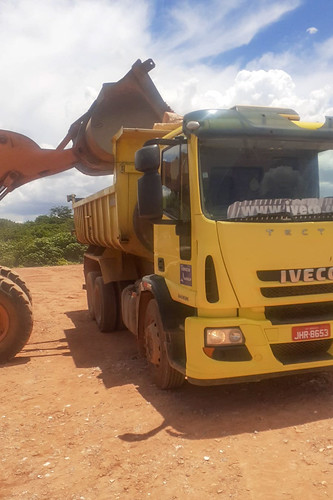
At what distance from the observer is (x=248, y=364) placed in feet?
13.6

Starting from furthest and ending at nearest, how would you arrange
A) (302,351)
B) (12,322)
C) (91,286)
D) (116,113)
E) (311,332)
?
1. (91,286)
2. (116,113)
3. (12,322)
4. (302,351)
5. (311,332)

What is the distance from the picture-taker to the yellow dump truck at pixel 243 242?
410cm

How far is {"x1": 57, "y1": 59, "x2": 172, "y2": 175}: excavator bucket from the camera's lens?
687 centimetres

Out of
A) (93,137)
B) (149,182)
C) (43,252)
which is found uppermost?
(93,137)

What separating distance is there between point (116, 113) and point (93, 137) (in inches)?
19.8

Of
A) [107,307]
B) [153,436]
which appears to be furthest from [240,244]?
[107,307]

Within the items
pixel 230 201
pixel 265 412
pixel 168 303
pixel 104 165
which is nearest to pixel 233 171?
pixel 230 201

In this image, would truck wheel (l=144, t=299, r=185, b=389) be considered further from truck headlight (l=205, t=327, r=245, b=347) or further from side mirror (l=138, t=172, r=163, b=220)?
side mirror (l=138, t=172, r=163, b=220)

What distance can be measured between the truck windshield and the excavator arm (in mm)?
2942

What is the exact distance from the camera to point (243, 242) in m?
4.07

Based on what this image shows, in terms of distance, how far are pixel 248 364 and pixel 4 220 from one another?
52.4m

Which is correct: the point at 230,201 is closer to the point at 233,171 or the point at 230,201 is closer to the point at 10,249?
the point at 233,171

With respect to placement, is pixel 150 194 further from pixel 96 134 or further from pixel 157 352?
pixel 96 134

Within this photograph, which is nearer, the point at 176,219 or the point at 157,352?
the point at 176,219
